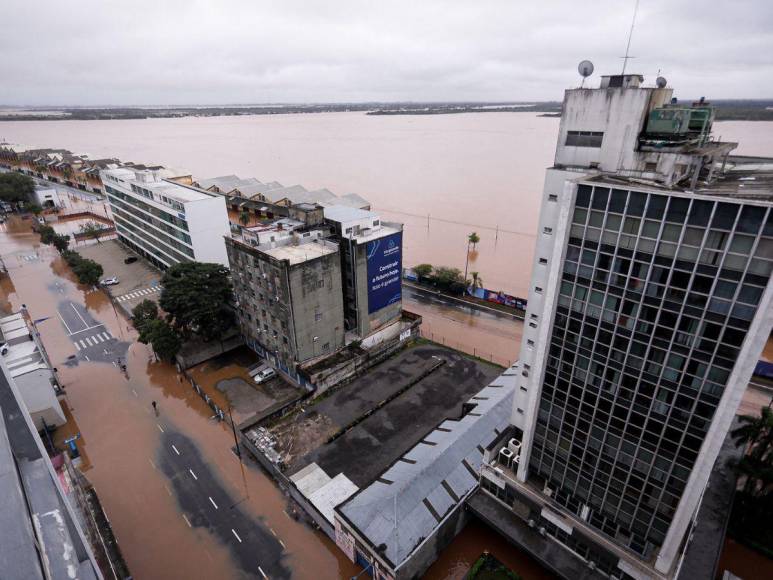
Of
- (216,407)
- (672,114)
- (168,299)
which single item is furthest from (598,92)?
(168,299)

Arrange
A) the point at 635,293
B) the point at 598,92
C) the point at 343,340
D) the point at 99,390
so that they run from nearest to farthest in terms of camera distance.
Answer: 1. the point at 635,293
2. the point at 598,92
3. the point at 99,390
4. the point at 343,340

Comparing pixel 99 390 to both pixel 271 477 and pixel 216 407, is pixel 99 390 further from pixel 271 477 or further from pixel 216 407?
pixel 271 477

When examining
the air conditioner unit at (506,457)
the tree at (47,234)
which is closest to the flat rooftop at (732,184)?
the air conditioner unit at (506,457)

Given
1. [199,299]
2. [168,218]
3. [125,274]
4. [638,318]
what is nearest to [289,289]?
[199,299]

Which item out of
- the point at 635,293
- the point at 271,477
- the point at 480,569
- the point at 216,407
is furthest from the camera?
the point at 216,407

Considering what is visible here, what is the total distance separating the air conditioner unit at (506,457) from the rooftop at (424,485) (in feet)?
9.31

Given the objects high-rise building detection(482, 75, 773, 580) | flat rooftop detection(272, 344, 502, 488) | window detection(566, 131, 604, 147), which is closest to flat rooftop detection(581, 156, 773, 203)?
high-rise building detection(482, 75, 773, 580)

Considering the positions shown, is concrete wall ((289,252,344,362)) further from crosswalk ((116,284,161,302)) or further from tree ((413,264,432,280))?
crosswalk ((116,284,161,302))

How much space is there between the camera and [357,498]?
101 ft

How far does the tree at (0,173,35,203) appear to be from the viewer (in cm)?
11319

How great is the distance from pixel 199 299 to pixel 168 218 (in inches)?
1070

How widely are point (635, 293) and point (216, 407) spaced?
1585 inches

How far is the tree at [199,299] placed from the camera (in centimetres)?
4991

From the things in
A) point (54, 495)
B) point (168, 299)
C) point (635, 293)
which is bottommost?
point (168, 299)
